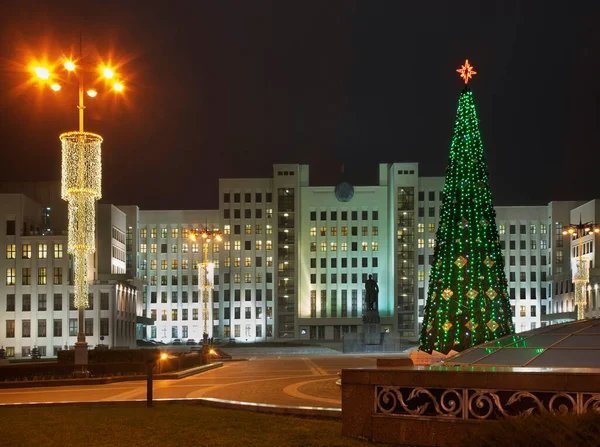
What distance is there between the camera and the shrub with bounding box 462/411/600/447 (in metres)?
6.70

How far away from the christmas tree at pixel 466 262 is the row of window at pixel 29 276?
188 feet

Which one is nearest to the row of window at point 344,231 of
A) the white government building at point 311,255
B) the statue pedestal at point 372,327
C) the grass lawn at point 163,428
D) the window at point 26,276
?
the white government building at point 311,255

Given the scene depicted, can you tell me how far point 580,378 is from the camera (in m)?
9.29

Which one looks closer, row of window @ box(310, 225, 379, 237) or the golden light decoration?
the golden light decoration

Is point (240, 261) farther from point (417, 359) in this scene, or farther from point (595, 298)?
point (417, 359)

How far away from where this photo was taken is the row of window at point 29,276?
76562 mm

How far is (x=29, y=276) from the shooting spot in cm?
7669

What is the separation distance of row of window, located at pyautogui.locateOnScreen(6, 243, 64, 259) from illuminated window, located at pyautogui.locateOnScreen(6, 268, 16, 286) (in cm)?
128

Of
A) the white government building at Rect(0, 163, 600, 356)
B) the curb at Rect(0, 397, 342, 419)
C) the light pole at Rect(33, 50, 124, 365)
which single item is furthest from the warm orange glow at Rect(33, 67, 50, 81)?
the white government building at Rect(0, 163, 600, 356)

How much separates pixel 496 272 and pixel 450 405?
16371 mm

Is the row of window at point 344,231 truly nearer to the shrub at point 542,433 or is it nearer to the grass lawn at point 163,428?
the grass lawn at point 163,428

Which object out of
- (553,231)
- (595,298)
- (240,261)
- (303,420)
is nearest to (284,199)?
(240,261)

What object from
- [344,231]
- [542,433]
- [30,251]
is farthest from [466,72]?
[344,231]

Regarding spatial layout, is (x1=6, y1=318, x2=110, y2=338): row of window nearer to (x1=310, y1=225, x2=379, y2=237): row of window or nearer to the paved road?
(x1=310, y1=225, x2=379, y2=237): row of window
